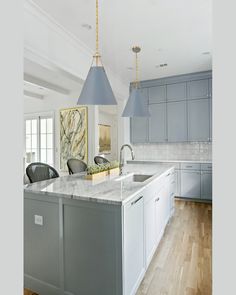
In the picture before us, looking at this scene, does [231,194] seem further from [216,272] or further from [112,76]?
[112,76]

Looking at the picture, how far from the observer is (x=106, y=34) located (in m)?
3.14

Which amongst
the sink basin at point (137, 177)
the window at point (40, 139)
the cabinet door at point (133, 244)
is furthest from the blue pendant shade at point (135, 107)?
the window at point (40, 139)

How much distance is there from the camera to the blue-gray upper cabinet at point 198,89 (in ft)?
16.0

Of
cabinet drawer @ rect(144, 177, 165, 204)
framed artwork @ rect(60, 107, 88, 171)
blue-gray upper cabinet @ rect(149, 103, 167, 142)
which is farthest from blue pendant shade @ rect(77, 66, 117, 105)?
blue-gray upper cabinet @ rect(149, 103, 167, 142)

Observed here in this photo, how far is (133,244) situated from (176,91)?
14.4ft

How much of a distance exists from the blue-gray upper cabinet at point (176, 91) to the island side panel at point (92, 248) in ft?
14.2

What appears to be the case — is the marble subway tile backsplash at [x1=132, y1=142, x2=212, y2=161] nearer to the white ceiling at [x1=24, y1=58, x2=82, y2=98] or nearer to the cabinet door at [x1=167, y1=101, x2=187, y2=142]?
the cabinet door at [x1=167, y1=101, x2=187, y2=142]

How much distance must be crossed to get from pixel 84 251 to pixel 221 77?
1.60m

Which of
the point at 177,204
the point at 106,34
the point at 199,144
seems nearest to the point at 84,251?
the point at 106,34

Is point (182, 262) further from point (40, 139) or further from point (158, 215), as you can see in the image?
point (40, 139)

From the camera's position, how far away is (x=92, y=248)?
5.08 ft

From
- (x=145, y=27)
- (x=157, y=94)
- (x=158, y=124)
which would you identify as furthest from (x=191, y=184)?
(x=145, y=27)

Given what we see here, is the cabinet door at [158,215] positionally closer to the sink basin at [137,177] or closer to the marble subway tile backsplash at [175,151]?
the sink basin at [137,177]

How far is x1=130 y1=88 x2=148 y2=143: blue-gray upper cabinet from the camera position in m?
5.61
